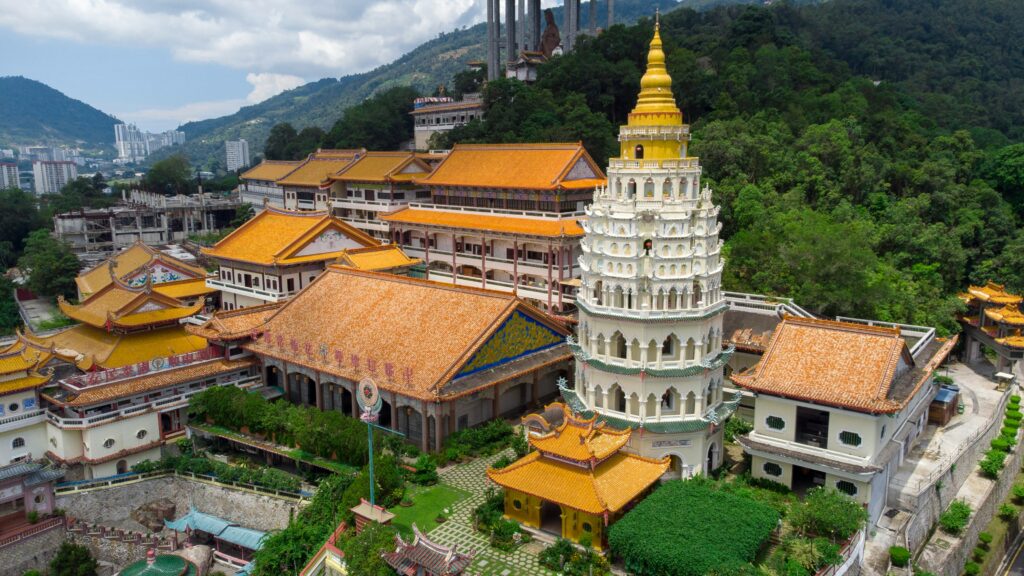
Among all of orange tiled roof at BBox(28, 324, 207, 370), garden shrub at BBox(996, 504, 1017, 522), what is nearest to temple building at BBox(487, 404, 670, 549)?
garden shrub at BBox(996, 504, 1017, 522)

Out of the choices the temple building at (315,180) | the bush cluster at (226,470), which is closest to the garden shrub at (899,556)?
the bush cluster at (226,470)

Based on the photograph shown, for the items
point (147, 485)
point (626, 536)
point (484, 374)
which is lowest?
point (147, 485)

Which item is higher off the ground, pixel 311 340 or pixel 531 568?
pixel 311 340

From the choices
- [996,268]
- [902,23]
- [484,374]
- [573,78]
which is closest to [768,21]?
[573,78]

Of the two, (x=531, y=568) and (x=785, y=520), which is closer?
(x=531, y=568)

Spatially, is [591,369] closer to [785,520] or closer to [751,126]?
[785,520]

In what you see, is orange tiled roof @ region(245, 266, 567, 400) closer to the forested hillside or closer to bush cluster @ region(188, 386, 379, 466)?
bush cluster @ region(188, 386, 379, 466)

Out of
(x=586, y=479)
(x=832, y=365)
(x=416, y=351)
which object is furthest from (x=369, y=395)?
(x=832, y=365)
